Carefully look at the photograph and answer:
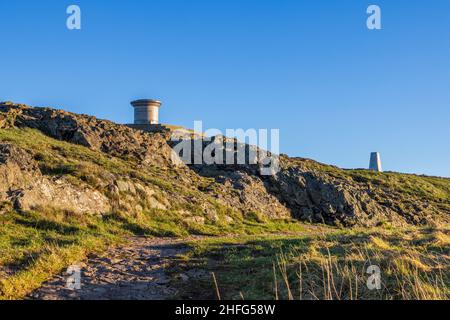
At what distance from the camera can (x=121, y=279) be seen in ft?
35.2

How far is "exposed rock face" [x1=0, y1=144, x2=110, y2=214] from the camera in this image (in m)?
20.5

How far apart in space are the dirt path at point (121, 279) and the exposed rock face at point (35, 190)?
744cm

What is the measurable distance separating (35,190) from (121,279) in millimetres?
12404

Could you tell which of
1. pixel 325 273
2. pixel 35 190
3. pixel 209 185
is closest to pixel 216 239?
pixel 35 190

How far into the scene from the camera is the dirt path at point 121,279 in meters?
9.27

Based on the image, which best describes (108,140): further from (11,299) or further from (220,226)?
(11,299)

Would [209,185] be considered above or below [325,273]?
above

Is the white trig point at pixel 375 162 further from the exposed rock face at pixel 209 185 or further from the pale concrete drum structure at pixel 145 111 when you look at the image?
the pale concrete drum structure at pixel 145 111

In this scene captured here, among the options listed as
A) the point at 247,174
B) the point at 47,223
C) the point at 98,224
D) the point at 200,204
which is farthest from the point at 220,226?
the point at 247,174

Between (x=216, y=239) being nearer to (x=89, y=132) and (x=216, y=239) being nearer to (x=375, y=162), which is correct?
(x=89, y=132)

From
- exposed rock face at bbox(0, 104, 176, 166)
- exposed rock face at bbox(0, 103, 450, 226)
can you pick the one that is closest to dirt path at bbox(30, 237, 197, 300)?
exposed rock face at bbox(0, 103, 450, 226)

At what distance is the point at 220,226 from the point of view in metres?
26.3

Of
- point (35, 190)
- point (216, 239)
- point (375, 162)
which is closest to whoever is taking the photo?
point (216, 239)
